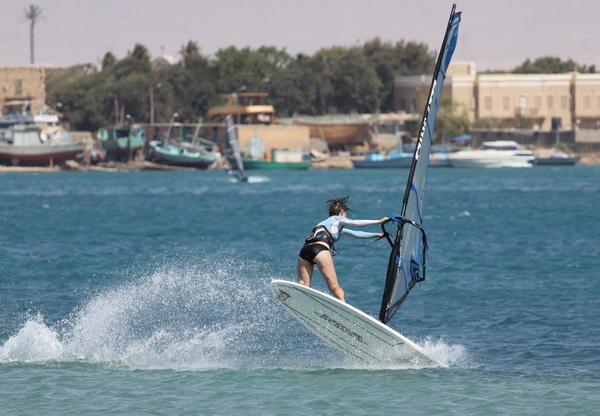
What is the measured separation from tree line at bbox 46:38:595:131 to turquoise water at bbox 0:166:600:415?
93496 mm

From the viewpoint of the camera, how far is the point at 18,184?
305 feet

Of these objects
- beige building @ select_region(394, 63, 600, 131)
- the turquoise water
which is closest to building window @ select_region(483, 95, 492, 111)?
beige building @ select_region(394, 63, 600, 131)

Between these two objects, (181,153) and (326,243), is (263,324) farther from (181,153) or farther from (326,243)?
(181,153)

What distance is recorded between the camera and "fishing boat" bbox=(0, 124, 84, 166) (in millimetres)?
123688

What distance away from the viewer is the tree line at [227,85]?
136m

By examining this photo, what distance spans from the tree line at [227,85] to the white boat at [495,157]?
15906mm

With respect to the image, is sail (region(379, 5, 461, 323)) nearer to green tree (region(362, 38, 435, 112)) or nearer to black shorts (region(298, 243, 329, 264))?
black shorts (region(298, 243, 329, 264))

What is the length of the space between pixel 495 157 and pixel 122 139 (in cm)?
4277

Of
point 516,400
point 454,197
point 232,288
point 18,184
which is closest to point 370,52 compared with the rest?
point 18,184

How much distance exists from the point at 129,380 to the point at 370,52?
14307 centimetres

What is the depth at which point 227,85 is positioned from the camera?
140 metres

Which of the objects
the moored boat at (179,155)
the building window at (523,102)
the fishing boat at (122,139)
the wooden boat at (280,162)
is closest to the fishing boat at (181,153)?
the moored boat at (179,155)

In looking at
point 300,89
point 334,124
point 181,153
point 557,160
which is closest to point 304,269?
point 181,153

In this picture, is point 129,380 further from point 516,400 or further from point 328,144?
point 328,144
